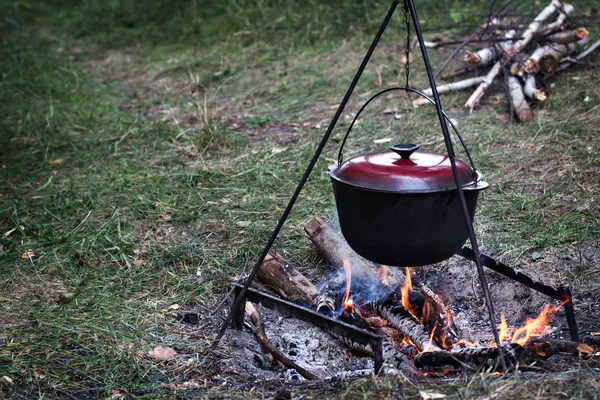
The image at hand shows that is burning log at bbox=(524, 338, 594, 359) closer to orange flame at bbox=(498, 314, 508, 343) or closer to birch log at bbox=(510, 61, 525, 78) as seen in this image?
orange flame at bbox=(498, 314, 508, 343)

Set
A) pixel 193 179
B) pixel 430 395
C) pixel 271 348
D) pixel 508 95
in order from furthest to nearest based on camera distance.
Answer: pixel 508 95, pixel 193 179, pixel 271 348, pixel 430 395

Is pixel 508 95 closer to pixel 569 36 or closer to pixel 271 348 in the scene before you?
pixel 569 36

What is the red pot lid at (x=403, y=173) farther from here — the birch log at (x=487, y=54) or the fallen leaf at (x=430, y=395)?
→ the birch log at (x=487, y=54)

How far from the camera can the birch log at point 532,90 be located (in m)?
5.64

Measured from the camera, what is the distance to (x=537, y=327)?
10.0ft

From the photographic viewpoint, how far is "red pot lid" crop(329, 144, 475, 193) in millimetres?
2516

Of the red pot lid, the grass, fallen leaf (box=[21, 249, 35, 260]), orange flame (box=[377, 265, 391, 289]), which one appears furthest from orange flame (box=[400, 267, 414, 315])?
fallen leaf (box=[21, 249, 35, 260])

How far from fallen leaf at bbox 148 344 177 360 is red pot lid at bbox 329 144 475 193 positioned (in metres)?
1.13

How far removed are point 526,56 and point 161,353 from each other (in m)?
4.72

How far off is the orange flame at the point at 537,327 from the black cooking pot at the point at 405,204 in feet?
1.95

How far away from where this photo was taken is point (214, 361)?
9.33 feet

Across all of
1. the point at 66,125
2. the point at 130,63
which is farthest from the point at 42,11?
the point at 66,125

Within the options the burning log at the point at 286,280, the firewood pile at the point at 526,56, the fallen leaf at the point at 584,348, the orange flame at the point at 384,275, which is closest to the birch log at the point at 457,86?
the firewood pile at the point at 526,56

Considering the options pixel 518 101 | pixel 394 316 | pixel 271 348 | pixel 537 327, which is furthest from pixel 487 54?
pixel 271 348
